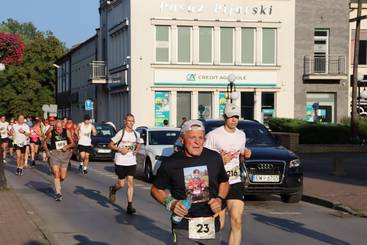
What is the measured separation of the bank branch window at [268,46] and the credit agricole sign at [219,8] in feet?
3.82

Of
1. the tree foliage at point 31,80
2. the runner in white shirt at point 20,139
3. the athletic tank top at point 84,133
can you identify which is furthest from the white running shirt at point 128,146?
the tree foliage at point 31,80

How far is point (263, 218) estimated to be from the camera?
13453 mm

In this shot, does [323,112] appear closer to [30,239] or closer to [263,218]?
[263,218]

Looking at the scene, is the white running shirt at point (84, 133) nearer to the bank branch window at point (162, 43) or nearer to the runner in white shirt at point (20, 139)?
the runner in white shirt at point (20, 139)

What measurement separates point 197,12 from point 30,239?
36345mm

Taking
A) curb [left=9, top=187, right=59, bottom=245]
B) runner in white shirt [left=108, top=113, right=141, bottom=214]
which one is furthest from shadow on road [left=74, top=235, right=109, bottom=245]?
runner in white shirt [left=108, top=113, right=141, bottom=214]

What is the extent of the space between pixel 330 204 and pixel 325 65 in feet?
106

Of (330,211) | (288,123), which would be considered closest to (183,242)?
(330,211)

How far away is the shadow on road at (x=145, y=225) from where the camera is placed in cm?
1077

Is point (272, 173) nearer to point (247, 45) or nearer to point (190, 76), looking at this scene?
point (190, 76)

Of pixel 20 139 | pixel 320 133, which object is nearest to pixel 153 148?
pixel 20 139

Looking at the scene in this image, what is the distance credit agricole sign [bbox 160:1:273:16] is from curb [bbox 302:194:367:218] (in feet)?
96.3

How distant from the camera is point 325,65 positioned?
46.7 m

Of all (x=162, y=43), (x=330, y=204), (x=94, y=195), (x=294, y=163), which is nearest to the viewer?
(x=330, y=204)
